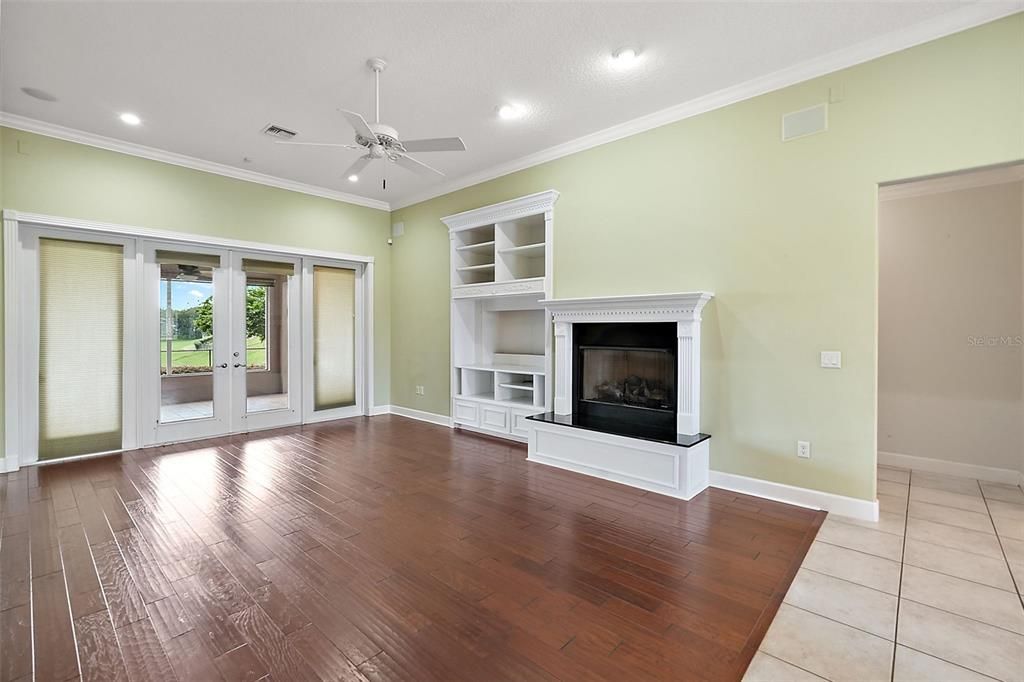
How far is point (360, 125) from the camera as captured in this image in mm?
3064

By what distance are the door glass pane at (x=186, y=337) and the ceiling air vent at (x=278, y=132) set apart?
76.3 inches

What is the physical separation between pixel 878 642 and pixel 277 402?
6.43m

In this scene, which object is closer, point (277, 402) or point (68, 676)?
point (68, 676)

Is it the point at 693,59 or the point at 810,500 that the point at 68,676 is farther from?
the point at 693,59

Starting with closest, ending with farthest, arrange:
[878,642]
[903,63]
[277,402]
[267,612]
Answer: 1. [878,642]
2. [267,612]
3. [903,63]
4. [277,402]

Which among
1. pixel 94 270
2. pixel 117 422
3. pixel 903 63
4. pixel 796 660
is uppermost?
pixel 903 63

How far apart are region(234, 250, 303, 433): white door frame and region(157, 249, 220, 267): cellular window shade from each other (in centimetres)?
22

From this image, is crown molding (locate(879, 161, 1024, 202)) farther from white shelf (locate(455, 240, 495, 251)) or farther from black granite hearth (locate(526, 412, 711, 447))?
white shelf (locate(455, 240, 495, 251))

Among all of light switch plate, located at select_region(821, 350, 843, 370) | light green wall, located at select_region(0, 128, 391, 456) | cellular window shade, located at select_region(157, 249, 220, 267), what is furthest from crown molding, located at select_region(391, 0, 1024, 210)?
cellular window shade, located at select_region(157, 249, 220, 267)

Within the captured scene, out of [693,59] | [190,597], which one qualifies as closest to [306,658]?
[190,597]

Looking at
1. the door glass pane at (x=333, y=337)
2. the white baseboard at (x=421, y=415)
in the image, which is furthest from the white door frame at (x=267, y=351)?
the white baseboard at (x=421, y=415)

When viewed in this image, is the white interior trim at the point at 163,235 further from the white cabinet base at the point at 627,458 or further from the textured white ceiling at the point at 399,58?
the white cabinet base at the point at 627,458

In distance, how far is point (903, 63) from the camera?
10.2ft

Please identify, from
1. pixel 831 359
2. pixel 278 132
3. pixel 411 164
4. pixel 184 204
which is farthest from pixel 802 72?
pixel 184 204
